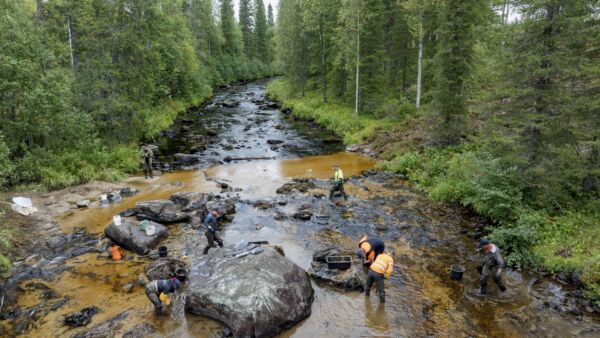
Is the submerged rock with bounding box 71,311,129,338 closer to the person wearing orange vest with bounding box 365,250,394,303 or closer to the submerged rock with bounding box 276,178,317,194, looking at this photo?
the person wearing orange vest with bounding box 365,250,394,303

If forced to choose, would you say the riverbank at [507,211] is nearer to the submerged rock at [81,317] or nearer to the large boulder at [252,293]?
the large boulder at [252,293]

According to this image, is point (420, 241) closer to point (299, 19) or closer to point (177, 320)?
point (177, 320)

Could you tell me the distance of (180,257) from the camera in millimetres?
13195

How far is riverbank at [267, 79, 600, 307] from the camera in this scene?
11523mm

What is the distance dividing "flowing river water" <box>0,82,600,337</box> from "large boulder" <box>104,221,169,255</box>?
44cm

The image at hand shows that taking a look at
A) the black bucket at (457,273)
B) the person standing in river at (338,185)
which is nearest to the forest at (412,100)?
the black bucket at (457,273)

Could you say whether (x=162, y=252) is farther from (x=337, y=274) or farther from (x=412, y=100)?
(x=412, y=100)

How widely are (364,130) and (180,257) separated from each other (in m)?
21.7

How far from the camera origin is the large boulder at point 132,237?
1344 centimetres

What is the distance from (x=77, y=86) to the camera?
22594mm

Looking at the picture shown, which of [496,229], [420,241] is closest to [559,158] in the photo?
[496,229]

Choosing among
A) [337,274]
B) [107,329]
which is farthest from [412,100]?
[107,329]

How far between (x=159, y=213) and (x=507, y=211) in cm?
1475

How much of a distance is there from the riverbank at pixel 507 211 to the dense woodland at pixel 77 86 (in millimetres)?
18403
